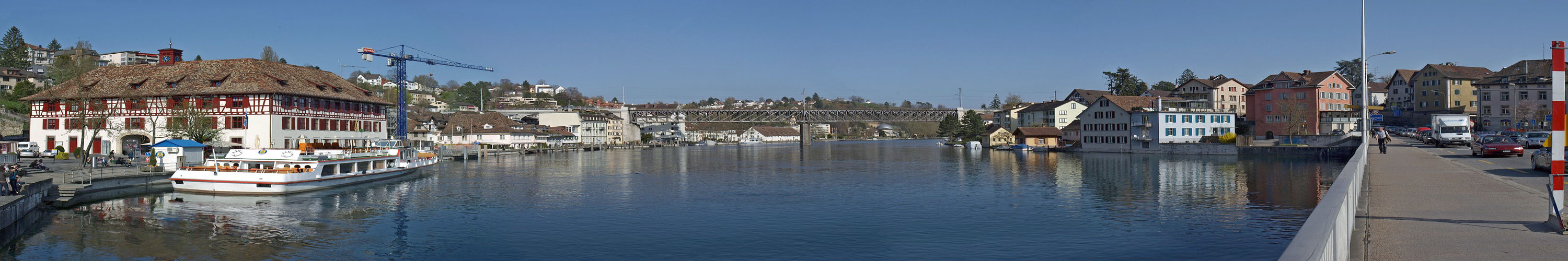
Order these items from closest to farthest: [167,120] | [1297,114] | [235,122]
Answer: [167,120] → [235,122] → [1297,114]

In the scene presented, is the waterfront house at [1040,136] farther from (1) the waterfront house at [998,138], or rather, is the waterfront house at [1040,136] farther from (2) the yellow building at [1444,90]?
(2) the yellow building at [1444,90]

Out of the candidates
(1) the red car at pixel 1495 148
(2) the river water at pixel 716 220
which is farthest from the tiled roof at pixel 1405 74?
(1) the red car at pixel 1495 148

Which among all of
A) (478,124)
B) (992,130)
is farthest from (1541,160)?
(478,124)

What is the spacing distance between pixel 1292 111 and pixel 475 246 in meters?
81.8

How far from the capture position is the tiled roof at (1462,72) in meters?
94.9

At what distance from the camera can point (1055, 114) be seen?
378ft

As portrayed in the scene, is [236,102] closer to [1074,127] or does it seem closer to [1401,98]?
[1074,127]

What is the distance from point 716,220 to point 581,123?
112281 mm

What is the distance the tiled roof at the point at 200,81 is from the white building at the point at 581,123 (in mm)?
71247

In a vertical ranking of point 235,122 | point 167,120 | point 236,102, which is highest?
point 236,102

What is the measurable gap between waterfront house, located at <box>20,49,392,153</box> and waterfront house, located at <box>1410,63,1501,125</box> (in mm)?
103226

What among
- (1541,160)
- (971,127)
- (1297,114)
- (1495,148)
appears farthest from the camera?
(971,127)

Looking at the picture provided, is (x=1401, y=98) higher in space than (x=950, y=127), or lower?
higher

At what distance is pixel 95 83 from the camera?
58.7m
